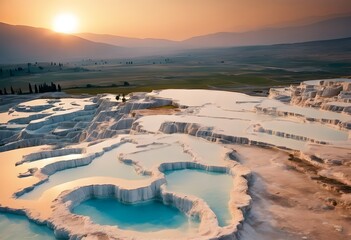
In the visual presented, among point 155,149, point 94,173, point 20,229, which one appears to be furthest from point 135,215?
point 155,149

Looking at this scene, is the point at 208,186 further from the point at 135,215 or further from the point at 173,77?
the point at 173,77

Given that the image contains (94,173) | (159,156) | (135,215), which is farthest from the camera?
(159,156)

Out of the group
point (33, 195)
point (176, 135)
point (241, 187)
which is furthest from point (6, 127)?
point (241, 187)

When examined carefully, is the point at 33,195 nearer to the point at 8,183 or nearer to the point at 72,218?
the point at 8,183

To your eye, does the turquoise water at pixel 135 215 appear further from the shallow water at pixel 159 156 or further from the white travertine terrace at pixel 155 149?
the shallow water at pixel 159 156

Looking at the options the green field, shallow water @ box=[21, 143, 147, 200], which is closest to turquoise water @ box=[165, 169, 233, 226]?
shallow water @ box=[21, 143, 147, 200]

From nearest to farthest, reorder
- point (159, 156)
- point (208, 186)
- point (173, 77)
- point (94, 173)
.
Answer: point (208, 186) → point (94, 173) → point (159, 156) → point (173, 77)
